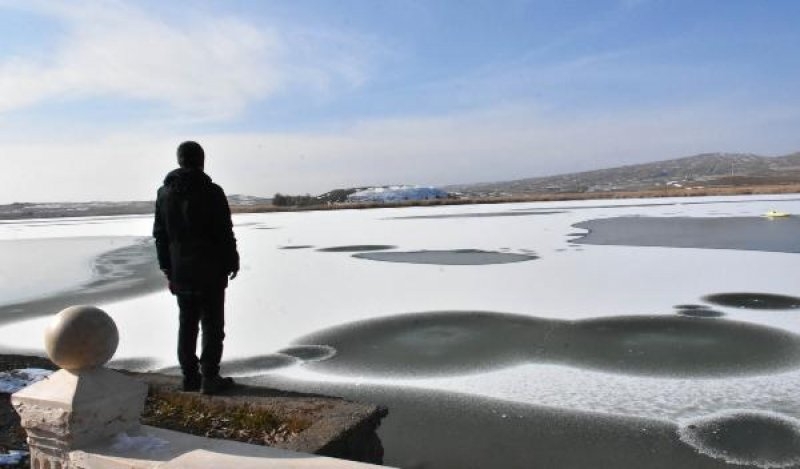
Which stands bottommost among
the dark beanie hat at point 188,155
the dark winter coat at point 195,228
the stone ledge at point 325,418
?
the stone ledge at point 325,418

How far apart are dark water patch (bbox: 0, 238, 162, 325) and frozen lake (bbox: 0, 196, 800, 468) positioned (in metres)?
0.08

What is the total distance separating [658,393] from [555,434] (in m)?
1.26

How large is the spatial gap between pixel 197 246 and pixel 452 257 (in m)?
10.9

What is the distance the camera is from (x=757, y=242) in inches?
611

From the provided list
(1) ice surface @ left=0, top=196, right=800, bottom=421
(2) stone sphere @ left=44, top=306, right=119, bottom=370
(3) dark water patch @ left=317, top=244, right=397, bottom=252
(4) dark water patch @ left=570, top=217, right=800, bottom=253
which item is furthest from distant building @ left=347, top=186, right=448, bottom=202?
(2) stone sphere @ left=44, top=306, right=119, bottom=370

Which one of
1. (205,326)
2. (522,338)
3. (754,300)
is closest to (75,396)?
(205,326)

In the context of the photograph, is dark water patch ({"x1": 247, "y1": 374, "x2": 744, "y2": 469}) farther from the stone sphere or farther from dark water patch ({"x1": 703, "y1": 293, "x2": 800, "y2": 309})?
dark water patch ({"x1": 703, "y1": 293, "x2": 800, "y2": 309})

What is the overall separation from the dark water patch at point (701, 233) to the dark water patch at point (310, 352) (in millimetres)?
11524

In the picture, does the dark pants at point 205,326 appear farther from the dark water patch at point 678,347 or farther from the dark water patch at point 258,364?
the dark water patch at point 678,347

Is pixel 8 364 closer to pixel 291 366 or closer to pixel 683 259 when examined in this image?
pixel 291 366

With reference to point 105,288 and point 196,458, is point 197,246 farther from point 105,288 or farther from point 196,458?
point 105,288

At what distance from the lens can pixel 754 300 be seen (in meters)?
8.56

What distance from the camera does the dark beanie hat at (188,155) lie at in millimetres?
4168

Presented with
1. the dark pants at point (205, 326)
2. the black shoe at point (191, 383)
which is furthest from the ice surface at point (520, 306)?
the dark pants at point (205, 326)
